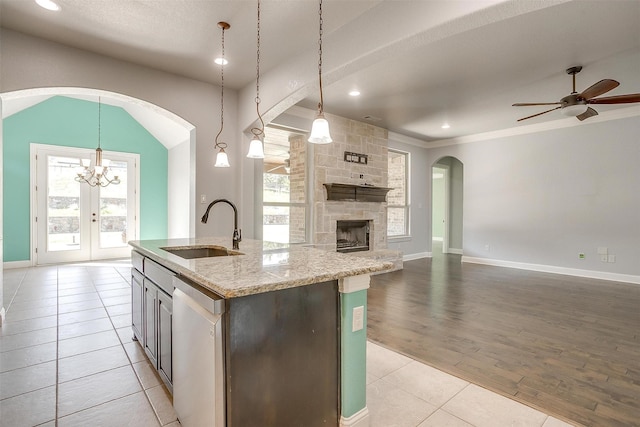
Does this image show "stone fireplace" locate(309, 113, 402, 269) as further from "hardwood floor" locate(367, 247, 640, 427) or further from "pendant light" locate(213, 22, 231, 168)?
"pendant light" locate(213, 22, 231, 168)

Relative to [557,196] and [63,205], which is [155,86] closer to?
[63,205]

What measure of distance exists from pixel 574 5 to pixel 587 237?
173 inches

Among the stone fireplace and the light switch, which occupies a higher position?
A: the stone fireplace

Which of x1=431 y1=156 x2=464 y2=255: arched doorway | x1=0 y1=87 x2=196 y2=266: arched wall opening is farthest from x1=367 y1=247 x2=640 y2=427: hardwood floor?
x1=0 y1=87 x2=196 y2=266: arched wall opening

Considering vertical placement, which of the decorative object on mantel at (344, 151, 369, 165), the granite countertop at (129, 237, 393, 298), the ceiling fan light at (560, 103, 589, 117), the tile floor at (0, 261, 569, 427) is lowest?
the tile floor at (0, 261, 569, 427)

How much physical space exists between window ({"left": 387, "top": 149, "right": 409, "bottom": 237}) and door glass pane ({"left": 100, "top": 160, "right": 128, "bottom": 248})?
5976mm

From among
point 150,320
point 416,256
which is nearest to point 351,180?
point 416,256

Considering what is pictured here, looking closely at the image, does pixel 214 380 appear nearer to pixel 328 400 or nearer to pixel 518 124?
pixel 328 400

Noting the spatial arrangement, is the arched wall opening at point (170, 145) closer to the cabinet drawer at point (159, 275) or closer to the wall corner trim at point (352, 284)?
the cabinet drawer at point (159, 275)

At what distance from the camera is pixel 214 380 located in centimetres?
124

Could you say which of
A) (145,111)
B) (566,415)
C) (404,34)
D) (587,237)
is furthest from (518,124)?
(145,111)

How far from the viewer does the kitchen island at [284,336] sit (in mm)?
1240

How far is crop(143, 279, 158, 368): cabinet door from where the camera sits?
6.84 feet

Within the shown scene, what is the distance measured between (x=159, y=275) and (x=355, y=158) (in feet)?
14.8
